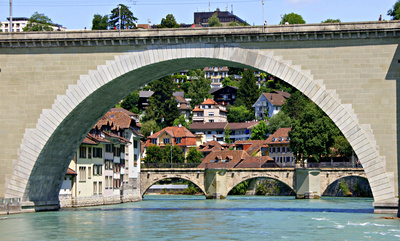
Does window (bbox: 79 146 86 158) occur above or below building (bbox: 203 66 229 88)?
below

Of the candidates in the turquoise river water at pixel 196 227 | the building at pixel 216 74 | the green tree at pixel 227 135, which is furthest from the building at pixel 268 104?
the turquoise river water at pixel 196 227

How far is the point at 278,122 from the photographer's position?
113 metres

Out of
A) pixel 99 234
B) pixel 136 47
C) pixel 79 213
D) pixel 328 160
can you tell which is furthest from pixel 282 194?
pixel 99 234

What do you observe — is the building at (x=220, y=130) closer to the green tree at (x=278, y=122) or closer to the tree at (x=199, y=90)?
the green tree at (x=278, y=122)

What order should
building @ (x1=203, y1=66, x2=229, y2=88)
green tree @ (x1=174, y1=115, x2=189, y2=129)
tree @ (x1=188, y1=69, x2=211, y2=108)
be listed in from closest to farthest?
green tree @ (x1=174, y1=115, x2=189, y2=129) < tree @ (x1=188, y1=69, x2=211, y2=108) < building @ (x1=203, y1=66, x2=229, y2=88)

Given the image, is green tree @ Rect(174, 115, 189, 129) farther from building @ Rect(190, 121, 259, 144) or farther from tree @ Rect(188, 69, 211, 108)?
tree @ Rect(188, 69, 211, 108)

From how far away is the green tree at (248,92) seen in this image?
134 m

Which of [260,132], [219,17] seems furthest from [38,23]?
[219,17]

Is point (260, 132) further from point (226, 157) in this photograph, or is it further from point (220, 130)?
point (226, 157)

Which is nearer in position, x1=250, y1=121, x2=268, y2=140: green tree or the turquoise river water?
the turquoise river water

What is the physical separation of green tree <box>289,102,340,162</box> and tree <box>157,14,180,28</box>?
52.5 m

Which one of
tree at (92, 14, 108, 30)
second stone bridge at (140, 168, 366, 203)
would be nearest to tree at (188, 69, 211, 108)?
tree at (92, 14, 108, 30)

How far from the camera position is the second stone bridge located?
7131 cm

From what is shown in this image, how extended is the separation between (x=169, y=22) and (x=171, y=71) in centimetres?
8840
